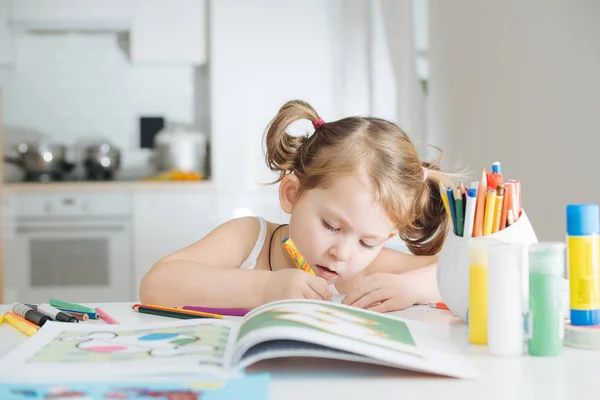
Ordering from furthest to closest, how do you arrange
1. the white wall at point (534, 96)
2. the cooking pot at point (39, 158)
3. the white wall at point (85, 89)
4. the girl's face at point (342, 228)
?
the white wall at point (85, 89), the cooking pot at point (39, 158), the white wall at point (534, 96), the girl's face at point (342, 228)

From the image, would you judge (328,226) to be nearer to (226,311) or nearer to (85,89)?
(226,311)

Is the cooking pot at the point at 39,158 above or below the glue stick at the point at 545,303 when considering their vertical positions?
above

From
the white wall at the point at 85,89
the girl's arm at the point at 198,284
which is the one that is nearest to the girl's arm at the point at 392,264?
the girl's arm at the point at 198,284

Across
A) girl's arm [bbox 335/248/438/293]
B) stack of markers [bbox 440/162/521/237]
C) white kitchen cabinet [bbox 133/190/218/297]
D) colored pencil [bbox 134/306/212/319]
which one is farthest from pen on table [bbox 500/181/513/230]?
white kitchen cabinet [bbox 133/190/218/297]

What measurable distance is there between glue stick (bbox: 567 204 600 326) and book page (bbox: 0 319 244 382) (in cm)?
33

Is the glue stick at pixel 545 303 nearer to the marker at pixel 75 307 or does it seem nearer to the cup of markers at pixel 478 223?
the cup of markers at pixel 478 223

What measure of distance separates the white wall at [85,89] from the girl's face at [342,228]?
325cm

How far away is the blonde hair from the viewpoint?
1.18 meters

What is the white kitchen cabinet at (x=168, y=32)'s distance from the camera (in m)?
3.94

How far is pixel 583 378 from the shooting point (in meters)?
0.60

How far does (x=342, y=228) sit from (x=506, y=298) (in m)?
0.50

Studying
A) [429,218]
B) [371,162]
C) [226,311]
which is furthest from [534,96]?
[226,311]

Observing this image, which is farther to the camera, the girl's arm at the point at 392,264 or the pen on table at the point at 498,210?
the girl's arm at the point at 392,264

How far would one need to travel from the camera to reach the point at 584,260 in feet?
2.39
